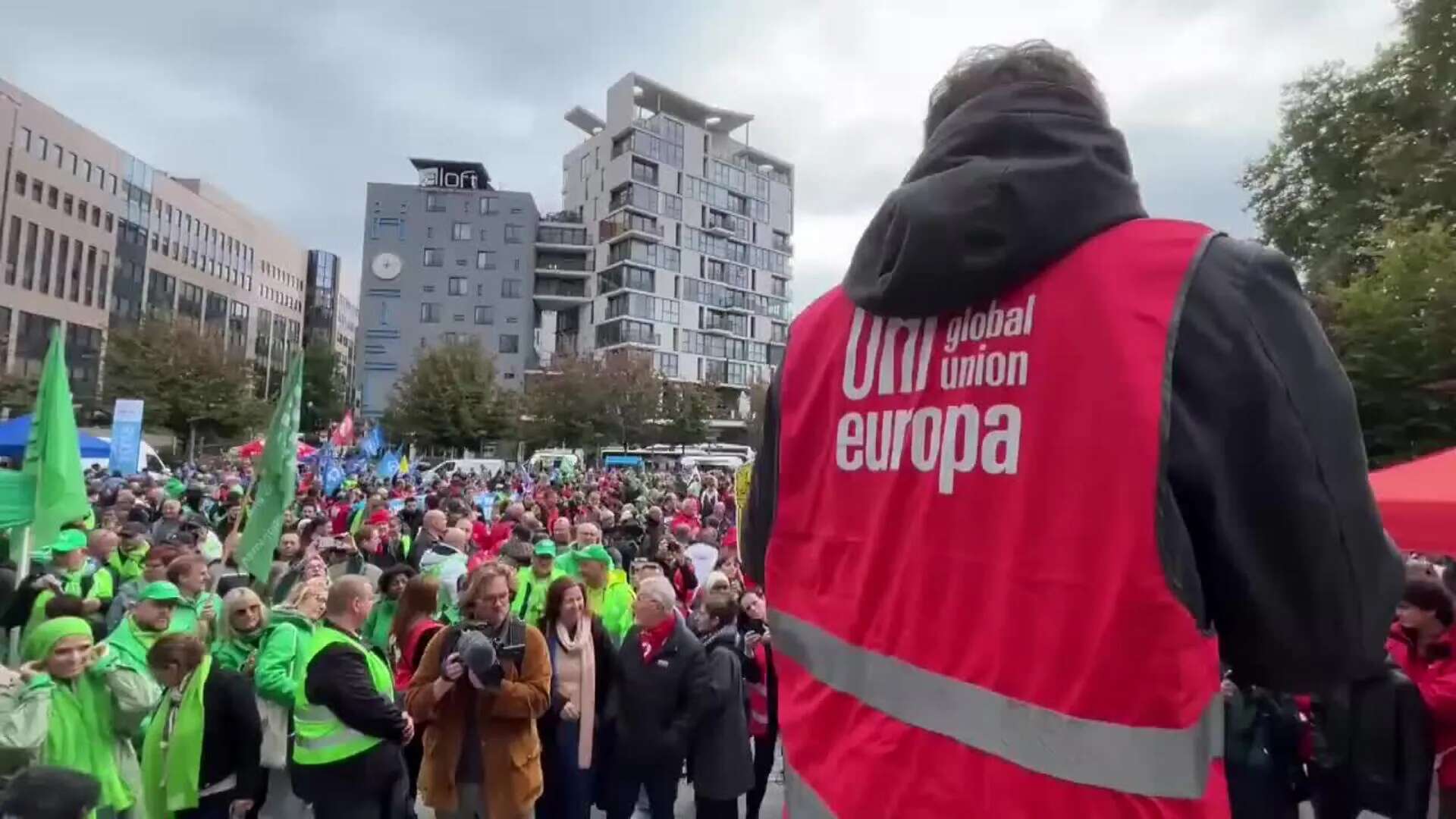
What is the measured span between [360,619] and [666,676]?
6.13ft

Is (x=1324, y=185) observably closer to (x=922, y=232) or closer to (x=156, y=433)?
(x=922, y=232)

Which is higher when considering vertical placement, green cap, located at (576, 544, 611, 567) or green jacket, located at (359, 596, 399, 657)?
green cap, located at (576, 544, 611, 567)

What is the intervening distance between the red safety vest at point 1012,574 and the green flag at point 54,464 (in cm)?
862

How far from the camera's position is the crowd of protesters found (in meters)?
5.36

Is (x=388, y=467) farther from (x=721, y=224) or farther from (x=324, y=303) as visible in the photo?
(x=324, y=303)

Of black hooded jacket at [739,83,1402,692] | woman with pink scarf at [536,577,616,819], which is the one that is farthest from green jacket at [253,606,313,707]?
black hooded jacket at [739,83,1402,692]

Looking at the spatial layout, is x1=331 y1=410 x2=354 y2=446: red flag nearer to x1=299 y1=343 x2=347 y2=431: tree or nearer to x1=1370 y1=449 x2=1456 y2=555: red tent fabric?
x1=1370 y1=449 x2=1456 y2=555: red tent fabric

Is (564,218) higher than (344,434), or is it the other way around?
(564,218)

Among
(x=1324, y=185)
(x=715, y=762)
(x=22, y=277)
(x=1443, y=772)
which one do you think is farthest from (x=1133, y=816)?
(x=22, y=277)

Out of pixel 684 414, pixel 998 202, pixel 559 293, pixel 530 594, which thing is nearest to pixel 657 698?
pixel 530 594

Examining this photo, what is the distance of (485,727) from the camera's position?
572 cm

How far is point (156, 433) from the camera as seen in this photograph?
52.2 m

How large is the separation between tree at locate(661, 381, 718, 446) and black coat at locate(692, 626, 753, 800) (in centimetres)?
6046

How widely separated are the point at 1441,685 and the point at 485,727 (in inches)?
191
